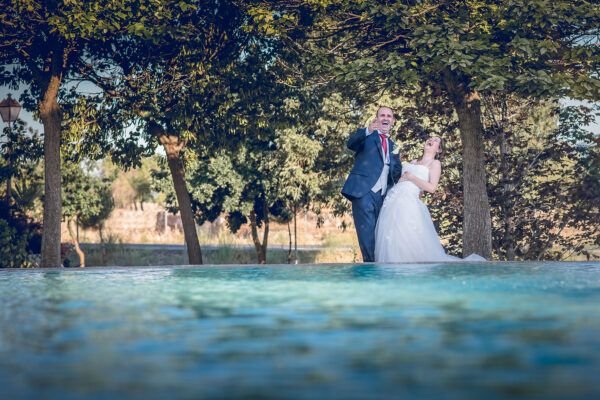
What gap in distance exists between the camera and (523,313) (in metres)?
6.78

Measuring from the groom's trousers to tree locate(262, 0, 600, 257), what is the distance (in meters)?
4.15

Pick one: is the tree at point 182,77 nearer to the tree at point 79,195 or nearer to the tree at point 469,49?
the tree at point 469,49

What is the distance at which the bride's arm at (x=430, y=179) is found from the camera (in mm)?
14023

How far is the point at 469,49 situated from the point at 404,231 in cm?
549

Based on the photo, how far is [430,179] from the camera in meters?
14.3

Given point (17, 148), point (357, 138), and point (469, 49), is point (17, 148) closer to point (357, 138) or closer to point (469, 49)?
point (469, 49)

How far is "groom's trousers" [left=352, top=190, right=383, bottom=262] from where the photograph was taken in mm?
13820

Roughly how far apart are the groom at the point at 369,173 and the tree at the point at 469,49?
3.84 m

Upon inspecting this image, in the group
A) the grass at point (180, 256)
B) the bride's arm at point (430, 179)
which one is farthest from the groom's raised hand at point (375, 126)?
the grass at point (180, 256)

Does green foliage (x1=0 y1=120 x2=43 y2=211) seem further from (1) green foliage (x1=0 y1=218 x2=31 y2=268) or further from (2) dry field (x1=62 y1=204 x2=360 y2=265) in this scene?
(2) dry field (x1=62 y1=204 x2=360 y2=265)

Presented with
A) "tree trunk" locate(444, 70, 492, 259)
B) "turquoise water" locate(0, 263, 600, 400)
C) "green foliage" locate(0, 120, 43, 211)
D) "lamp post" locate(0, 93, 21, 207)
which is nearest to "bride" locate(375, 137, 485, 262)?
"turquoise water" locate(0, 263, 600, 400)

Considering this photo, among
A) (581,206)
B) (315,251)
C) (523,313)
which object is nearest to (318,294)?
(523,313)

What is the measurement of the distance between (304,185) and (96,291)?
25614 mm

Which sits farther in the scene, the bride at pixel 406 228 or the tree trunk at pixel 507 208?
the tree trunk at pixel 507 208
